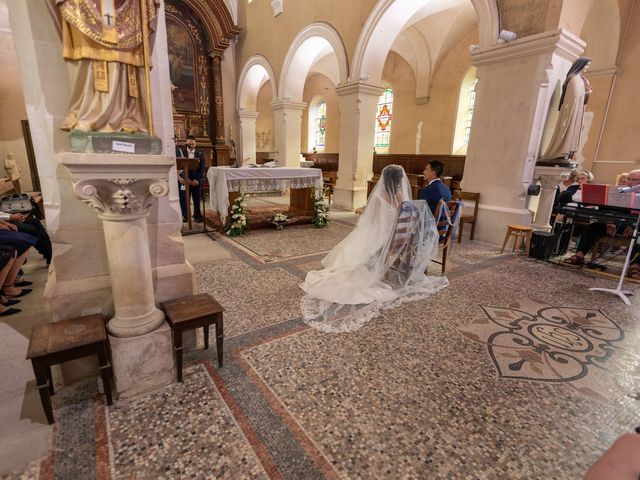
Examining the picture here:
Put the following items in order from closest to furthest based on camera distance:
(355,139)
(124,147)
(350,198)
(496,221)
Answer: (124,147) < (496,221) < (355,139) < (350,198)

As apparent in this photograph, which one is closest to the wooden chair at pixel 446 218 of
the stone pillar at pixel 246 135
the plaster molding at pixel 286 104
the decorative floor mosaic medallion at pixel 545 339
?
the decorative floor mosaic medallion at pixel 545 339

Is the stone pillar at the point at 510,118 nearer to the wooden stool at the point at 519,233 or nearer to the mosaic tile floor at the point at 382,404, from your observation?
the wooden stool at the point at 519,233

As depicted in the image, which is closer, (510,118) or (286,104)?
(510,118)

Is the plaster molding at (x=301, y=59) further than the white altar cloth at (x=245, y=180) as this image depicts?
Yes

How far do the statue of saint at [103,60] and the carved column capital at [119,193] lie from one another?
0.31 metres

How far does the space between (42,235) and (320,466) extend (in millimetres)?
4425

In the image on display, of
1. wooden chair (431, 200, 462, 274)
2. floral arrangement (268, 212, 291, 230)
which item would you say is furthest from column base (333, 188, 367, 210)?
wooden chair (431, 200, 462, 274)

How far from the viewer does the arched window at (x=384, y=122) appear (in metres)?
15.0

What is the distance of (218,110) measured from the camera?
1208cm

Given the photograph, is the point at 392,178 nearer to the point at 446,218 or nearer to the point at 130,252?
the point at 446,218

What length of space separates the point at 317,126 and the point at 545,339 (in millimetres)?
18165

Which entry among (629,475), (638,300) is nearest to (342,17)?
(638,300)

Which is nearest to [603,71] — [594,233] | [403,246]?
[594,233]

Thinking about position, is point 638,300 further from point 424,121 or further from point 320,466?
point 424,121
